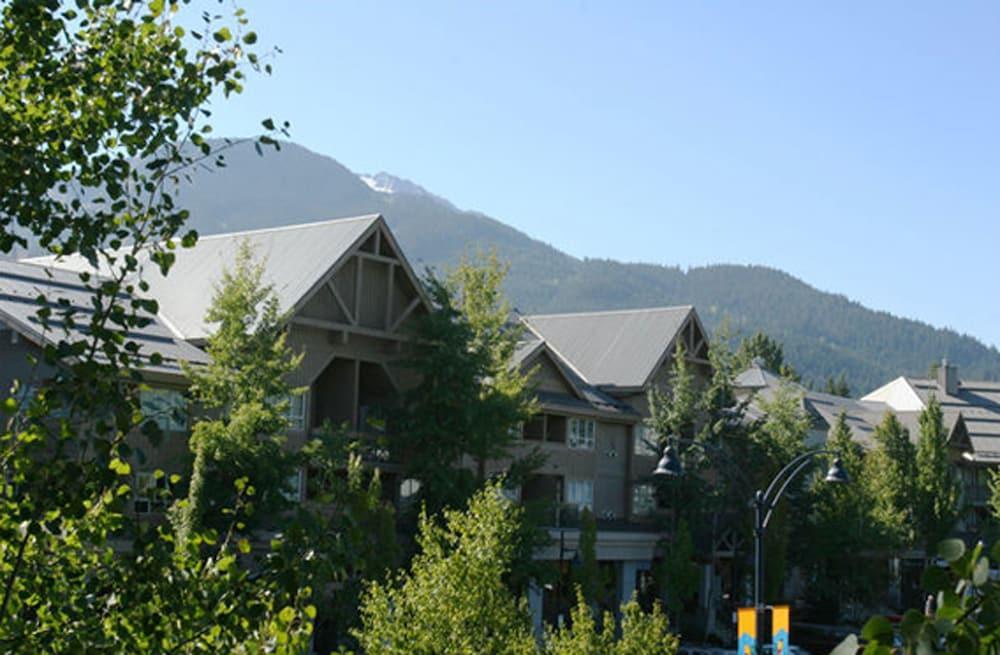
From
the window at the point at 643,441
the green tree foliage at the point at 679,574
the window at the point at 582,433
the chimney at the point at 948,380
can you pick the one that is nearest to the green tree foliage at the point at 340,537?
the window at the point at 582,433

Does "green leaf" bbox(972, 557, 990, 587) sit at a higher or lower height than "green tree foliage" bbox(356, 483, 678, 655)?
higher

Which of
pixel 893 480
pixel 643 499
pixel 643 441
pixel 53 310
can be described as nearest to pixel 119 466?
pixel 53 310

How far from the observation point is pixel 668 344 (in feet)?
195

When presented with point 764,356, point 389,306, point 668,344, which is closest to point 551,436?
point 668,344

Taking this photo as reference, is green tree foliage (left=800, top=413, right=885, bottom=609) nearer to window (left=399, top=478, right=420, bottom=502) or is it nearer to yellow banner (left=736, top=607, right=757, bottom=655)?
window (left=399, top=478, right=420, bottom=502)

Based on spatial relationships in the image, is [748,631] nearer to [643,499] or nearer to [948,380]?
→ [643,499]

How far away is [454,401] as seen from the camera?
4253 centimetres

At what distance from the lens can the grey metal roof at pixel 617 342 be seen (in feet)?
195

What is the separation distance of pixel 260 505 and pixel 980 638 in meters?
33.5

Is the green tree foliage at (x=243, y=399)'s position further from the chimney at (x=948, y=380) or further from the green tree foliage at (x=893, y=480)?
the chimney at (x=948, y=380)

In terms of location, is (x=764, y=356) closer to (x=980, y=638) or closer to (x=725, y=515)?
(x=725, y=515)

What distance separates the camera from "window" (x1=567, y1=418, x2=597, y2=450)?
5466 centimetres

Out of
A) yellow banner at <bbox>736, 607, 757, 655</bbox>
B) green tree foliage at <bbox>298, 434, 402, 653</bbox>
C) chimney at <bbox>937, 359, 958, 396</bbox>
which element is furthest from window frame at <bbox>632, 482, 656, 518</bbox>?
chimney at <bbox>937, 359, 958, 396</bbox>

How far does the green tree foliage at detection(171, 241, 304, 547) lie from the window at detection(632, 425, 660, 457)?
23.1m
